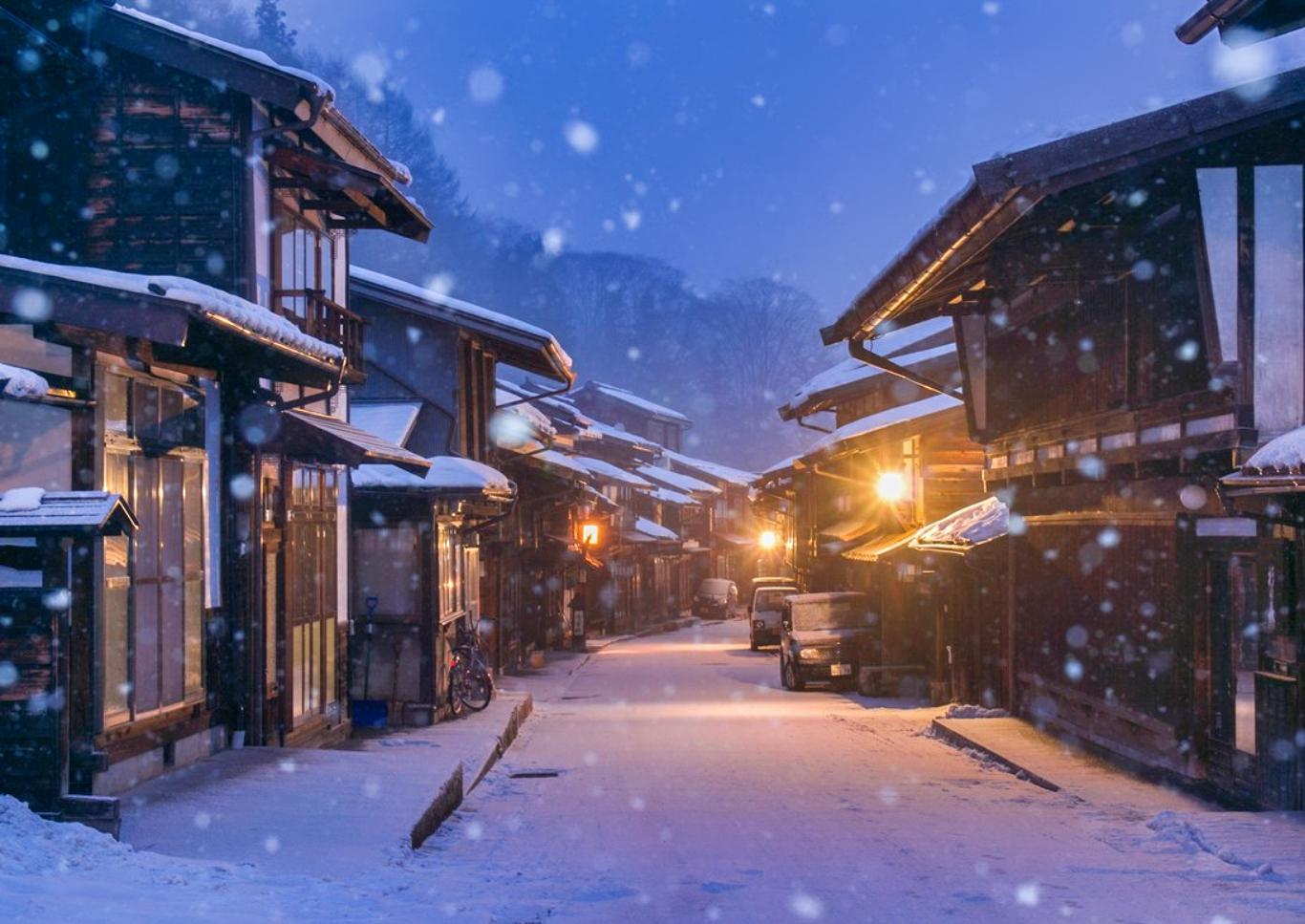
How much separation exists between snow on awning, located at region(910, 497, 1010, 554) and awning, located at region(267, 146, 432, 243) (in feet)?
31.4

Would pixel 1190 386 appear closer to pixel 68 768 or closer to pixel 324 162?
pixel 324 162

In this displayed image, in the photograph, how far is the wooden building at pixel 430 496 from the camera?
20250 millimetres

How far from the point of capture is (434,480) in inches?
793

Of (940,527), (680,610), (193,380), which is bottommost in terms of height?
(680,610)

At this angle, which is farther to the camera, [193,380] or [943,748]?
[943,748]

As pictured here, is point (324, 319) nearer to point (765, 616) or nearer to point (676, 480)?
point (765, 616)

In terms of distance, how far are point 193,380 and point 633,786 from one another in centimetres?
632

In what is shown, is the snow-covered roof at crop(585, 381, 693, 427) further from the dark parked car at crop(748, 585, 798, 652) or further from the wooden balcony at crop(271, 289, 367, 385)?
the wooden balcony at crop(271, 289, 367, 385)

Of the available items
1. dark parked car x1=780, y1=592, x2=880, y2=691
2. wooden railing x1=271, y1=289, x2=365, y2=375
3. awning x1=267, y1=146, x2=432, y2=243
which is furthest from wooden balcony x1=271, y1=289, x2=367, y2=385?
dark parked car x1=780, y1=592, x2=880, y2=691

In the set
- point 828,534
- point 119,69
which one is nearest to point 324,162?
point 119,69

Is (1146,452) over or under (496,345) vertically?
under

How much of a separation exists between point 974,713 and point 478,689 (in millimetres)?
8245

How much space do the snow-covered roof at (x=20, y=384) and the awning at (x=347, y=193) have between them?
593 cm

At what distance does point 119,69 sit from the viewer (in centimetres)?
1380
